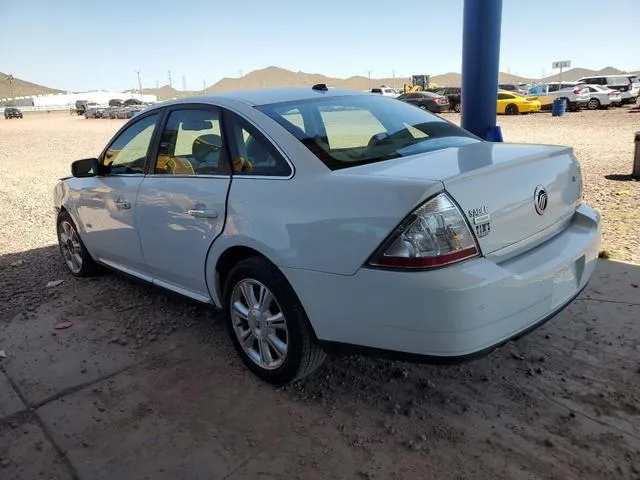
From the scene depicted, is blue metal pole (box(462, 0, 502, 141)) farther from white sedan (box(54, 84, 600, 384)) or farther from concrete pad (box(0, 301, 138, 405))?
concrete pad (box(0, 301, 138, 405))

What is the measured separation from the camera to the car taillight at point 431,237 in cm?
226

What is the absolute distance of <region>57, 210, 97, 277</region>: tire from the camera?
16.1 ft

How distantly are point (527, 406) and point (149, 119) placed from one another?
313cm

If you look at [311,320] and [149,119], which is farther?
[149,119]

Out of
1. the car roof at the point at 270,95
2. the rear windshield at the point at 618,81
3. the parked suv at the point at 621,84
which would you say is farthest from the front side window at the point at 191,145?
the rear windshield at the point at 618,81

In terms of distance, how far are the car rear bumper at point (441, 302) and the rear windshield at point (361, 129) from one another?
662 mm

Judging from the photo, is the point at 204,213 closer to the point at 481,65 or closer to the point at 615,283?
the point at 615,283

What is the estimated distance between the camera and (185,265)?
11.4 ft

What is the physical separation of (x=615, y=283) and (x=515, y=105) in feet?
96.4

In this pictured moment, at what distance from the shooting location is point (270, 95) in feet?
11.5

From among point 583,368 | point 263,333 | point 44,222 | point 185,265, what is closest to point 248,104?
point 185,265

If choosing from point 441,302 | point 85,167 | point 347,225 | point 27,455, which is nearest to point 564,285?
point 441,302

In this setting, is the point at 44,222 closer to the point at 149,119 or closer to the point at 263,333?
the point at 149,119

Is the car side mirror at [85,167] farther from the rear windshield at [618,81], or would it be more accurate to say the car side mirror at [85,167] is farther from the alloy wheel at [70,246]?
the rear windshield at [618,81]
